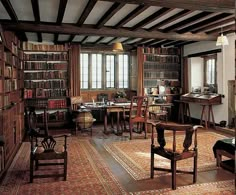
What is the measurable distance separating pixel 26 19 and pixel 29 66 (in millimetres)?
2623

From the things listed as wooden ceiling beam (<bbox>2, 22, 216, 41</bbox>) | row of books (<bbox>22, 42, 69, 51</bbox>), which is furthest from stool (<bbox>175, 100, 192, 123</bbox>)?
row of books (<bbox>22, 42, 69, 51</bbox>)

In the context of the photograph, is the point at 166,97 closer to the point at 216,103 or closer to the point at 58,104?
the point at 216,103

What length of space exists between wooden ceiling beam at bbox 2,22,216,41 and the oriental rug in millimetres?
2595

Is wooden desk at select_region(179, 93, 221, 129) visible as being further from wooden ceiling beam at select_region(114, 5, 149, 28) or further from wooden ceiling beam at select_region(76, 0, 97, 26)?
wooden ceiling beam at select_region(76, 0, 97, 26)

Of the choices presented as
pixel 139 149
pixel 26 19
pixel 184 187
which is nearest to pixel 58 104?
pixel 26 19

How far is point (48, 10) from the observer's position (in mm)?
4820

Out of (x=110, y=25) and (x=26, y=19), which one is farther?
(x=110, y=25)

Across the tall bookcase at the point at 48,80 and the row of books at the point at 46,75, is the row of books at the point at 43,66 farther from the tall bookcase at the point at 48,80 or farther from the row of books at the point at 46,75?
the row of books at the point at 46,75

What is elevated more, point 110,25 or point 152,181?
point 110,25

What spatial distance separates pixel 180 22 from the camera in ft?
19.2

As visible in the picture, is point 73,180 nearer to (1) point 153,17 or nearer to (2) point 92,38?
(1) point 153,17

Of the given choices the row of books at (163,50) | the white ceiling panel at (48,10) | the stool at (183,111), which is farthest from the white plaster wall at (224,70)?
the white ceiling panel at (48,10)

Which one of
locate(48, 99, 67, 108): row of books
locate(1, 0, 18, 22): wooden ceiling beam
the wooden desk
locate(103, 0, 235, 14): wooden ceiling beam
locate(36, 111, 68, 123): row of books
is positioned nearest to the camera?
locate(103, 0, 235, 14): wooden ceiling beam

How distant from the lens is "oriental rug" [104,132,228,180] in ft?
13.2
